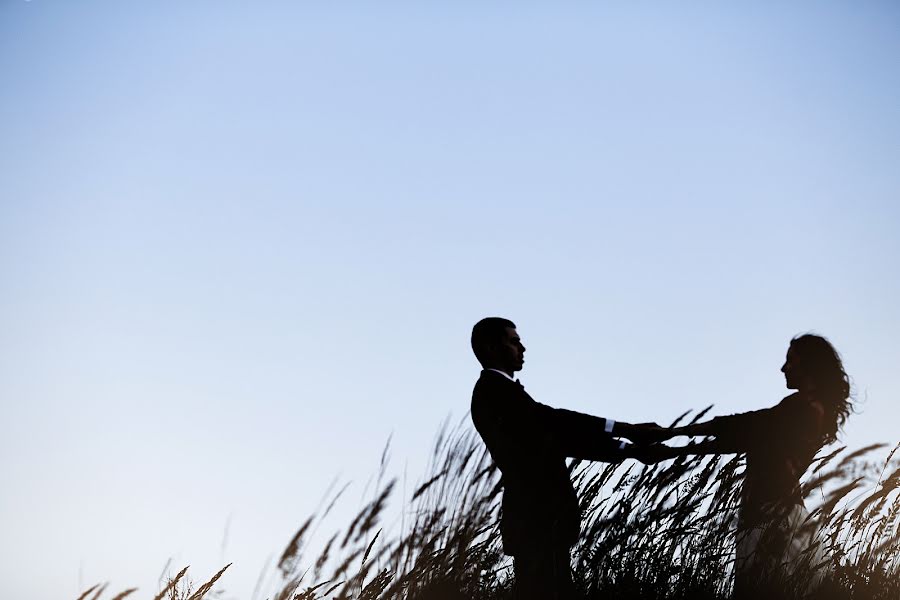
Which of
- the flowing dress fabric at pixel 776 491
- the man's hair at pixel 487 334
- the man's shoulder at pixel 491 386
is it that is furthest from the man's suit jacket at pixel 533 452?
the flowing dress fabric at pixel 776 491

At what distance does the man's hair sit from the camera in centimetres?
354

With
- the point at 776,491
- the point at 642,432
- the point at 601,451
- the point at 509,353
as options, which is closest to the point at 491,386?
the point at 509,353

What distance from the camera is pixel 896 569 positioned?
3691 millimetres

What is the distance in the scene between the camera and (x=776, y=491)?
3.42 metres

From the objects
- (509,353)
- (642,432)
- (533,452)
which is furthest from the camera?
(509,353)

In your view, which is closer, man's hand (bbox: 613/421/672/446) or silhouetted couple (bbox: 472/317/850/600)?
silhouetted couple (bbox: 472/317/850/600)

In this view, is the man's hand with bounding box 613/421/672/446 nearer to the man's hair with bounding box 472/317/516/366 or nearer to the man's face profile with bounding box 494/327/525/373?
the man's face profile with bounding box 494/327/525/373

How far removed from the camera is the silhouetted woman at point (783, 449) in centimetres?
321

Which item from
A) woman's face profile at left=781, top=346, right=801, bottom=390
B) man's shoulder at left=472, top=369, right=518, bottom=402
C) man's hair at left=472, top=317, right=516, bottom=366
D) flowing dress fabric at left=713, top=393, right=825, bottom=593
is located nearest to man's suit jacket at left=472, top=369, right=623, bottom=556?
man's shoulder at left=472, top=369, right=518, bottom=402

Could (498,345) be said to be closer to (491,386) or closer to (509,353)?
(509,353)

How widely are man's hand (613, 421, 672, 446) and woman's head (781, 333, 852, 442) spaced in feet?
2.77

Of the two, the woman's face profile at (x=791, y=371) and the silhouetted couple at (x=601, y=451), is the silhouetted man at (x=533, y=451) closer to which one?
the silhouetted couple at (x=601, y=451)

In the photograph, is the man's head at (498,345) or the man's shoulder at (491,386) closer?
the man's shoulder at (491,386)

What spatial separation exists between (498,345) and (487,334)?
0.08 metres
